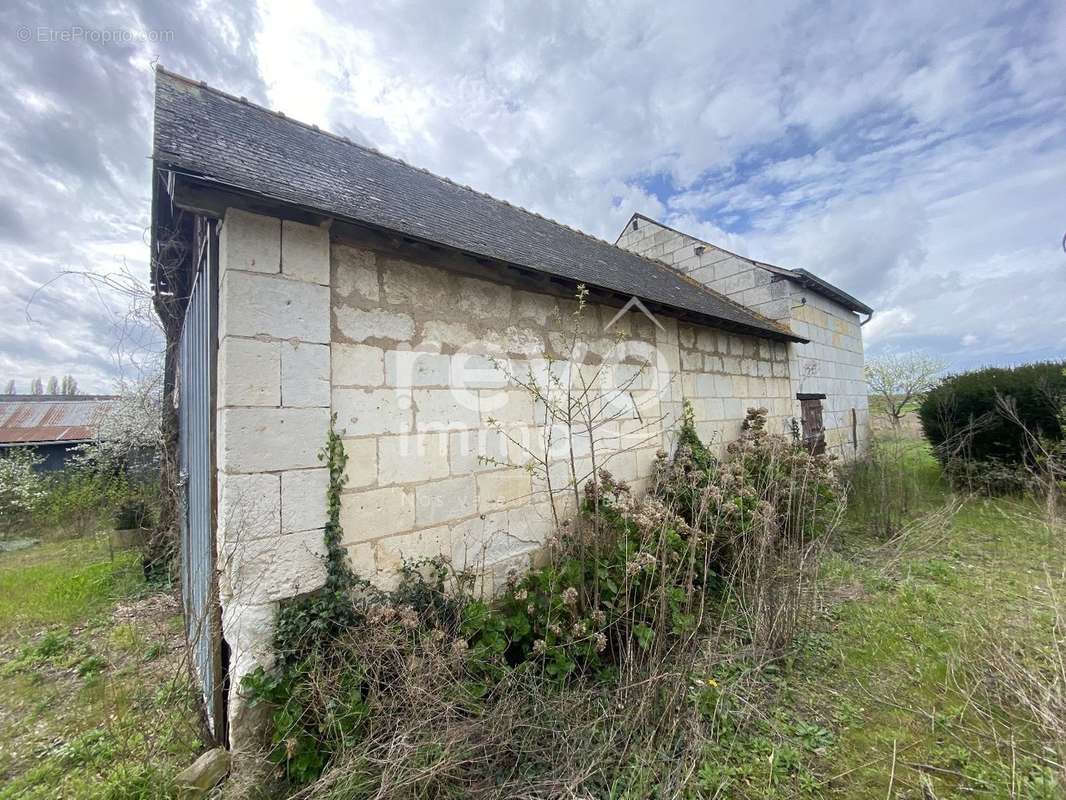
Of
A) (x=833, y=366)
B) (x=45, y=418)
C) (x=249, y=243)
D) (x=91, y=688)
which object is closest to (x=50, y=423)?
(x=45, y=418)

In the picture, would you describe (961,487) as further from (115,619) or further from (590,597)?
(115,619)

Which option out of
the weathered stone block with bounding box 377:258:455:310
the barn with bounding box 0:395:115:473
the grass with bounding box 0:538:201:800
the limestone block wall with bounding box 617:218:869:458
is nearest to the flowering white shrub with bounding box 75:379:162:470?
the barn with bounding box 0:395:115:473

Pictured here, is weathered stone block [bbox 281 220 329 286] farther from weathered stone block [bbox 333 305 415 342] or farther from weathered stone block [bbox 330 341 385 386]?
weathered stone block [bbox 330 341 385 386]

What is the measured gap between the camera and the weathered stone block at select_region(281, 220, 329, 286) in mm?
2605

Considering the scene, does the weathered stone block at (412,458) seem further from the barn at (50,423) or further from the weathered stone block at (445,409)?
the barn at (50,423)

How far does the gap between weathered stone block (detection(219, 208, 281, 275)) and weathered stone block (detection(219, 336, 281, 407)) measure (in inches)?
18.1

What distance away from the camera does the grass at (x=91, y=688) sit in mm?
2436

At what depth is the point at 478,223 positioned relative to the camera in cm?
480

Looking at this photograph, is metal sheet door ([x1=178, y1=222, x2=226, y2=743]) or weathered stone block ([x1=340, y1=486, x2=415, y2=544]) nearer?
metal sheet door ([x1=178, y1=222, x2=226, y2=743])

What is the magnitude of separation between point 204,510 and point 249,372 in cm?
139

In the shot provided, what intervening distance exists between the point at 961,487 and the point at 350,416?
11.7m

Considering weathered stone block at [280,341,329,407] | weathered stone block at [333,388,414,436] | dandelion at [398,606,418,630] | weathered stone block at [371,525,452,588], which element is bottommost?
dandelion at [398,606,418,630]

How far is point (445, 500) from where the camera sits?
3.24 meters

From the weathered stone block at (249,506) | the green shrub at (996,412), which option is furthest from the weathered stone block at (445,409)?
the green shrub at (996,412)
